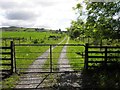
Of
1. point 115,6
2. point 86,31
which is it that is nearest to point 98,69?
point 86,31

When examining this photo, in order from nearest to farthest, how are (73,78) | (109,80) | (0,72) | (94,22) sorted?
(109,80)
(73,78)
(0,72)
(94,22)

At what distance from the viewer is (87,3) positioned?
15.9 meters

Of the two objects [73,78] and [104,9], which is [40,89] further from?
[104,9]

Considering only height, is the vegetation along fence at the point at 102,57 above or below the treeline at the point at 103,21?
below

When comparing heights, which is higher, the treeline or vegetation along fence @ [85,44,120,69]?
the treeline

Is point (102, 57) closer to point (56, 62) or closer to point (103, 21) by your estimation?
point (103, 21)

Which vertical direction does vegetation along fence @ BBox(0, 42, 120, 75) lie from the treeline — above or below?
Answer: below

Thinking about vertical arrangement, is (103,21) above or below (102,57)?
above

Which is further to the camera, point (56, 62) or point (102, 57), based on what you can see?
point (56, 62)

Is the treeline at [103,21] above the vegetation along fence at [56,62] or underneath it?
above

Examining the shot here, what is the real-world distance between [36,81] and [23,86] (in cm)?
120

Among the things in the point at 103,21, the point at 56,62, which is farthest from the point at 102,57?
the point at 56,62

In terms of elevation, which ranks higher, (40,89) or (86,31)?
(86,31)

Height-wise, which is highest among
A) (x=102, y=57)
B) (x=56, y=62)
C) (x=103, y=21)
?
(x=103, y=21)
